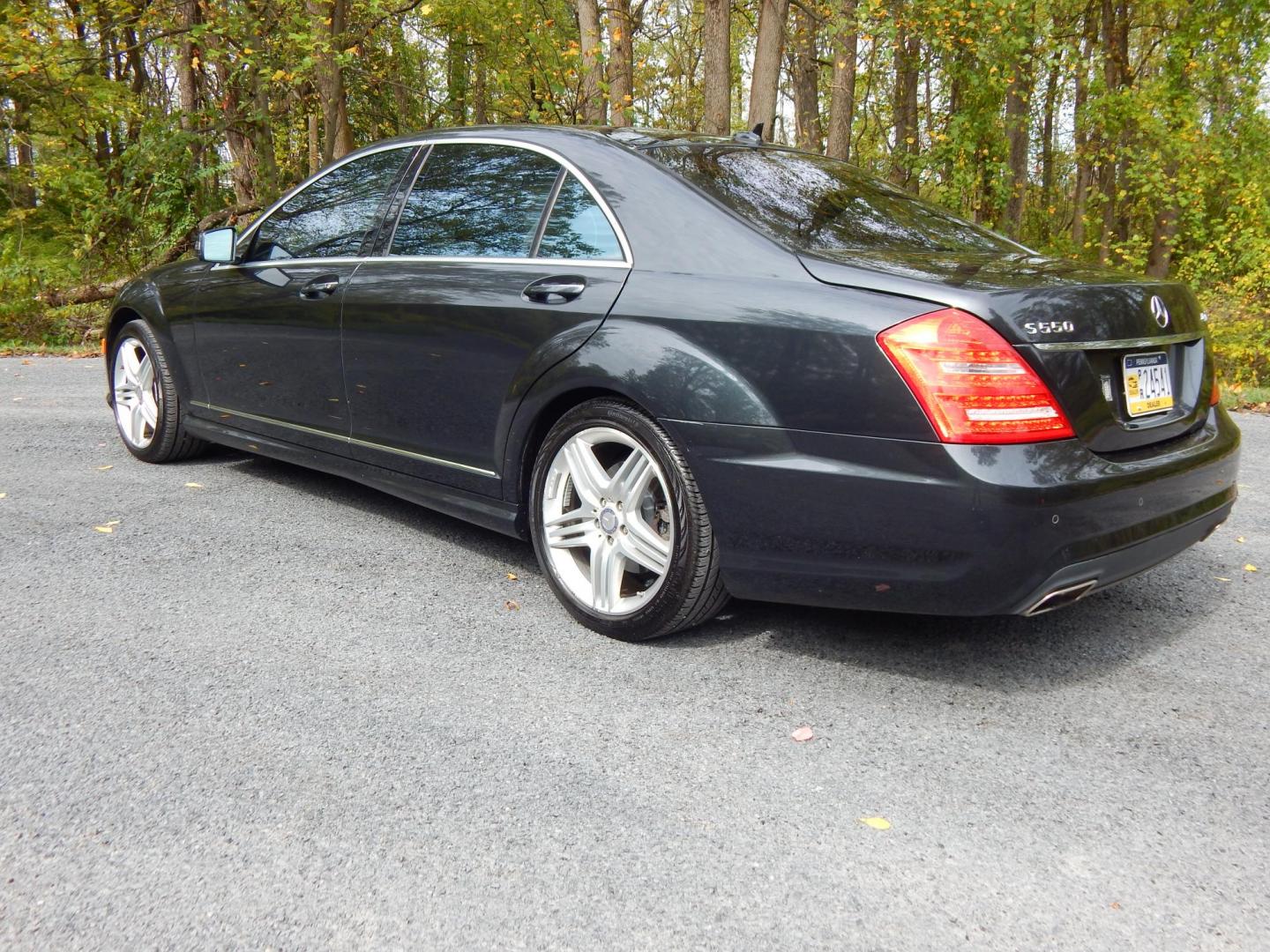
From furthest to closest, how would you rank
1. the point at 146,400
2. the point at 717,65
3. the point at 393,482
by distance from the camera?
the point at 717,65, the point at 146,400, the point at 393,482

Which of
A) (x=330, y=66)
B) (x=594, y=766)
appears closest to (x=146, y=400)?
(x=594, y=766)

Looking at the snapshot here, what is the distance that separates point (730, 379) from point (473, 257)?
1371 millimetres

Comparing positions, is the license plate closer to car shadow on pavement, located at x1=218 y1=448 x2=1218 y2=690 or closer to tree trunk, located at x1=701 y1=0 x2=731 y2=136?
car shadow on pavement, located at x1=218 y1=448 x2=1218 y2=690

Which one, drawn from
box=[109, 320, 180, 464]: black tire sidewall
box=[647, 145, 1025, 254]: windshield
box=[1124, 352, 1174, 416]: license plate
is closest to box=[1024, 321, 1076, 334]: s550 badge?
box=[1124, 352, 1174, 416]: license plate

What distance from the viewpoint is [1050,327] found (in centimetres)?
285

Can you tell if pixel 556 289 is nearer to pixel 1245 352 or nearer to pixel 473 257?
pixel 473 257

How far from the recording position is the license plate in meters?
3.06

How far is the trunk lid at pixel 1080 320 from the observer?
9.29 feet

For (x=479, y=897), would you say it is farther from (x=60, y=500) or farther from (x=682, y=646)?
(x=60, y=500)

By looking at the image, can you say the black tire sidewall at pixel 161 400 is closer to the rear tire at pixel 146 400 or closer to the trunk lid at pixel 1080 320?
the rear tire at pixel 146 400

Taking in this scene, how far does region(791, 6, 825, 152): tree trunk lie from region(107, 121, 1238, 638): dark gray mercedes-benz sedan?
14426 millimetres

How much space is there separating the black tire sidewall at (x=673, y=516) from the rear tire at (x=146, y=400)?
2917 millimetres

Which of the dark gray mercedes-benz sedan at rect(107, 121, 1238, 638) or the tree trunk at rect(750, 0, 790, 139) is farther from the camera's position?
the tree trunk at rect(750, 0, 790, 139)

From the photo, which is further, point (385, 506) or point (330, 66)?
point (330, 66)
